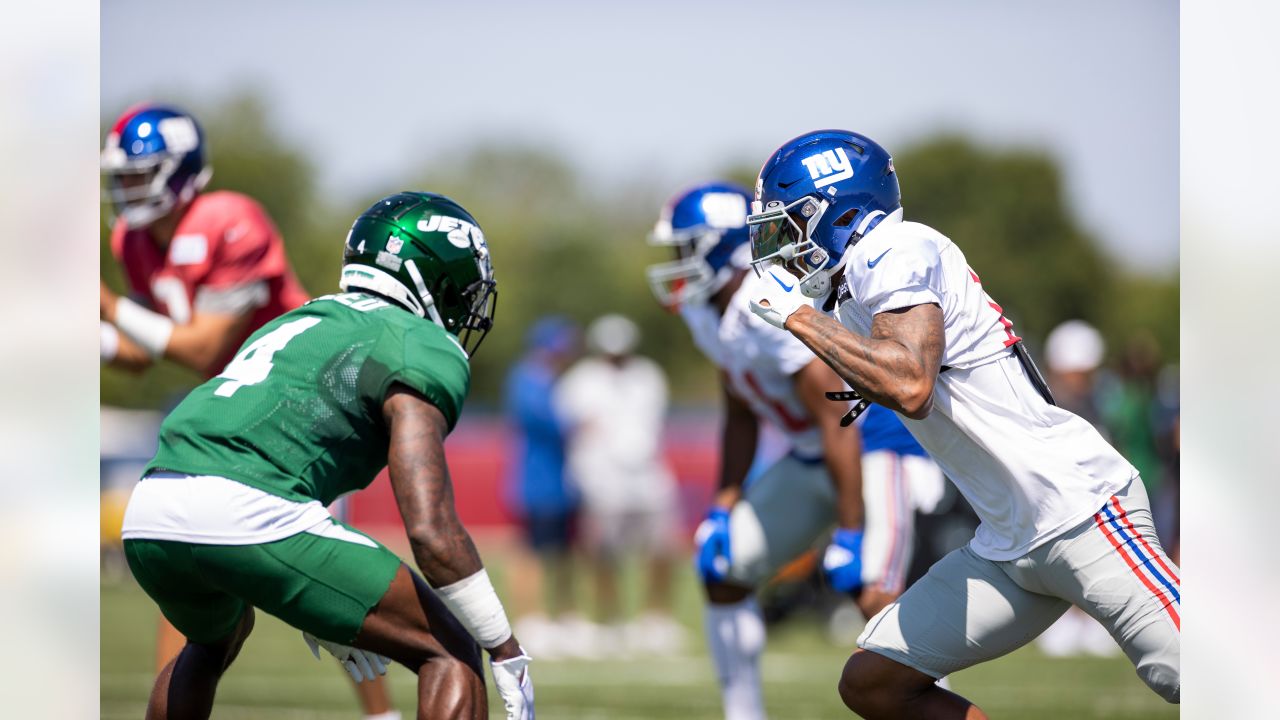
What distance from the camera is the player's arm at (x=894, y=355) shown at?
10.7 feet

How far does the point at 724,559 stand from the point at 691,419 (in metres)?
18.5

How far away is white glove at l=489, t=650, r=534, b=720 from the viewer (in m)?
3.51

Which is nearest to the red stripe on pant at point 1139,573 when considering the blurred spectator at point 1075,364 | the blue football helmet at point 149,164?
the blue football helmet at point 149,164

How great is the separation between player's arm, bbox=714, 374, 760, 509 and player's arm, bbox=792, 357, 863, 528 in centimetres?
68

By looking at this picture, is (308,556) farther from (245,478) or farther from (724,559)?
(724,559)

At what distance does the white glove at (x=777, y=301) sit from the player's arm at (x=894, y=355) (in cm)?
14

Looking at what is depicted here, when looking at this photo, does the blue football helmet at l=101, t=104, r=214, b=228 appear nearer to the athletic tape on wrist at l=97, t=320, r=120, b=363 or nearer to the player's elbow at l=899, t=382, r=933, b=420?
the athletic tape on wrist at l=97, t=320, r=120, b=363

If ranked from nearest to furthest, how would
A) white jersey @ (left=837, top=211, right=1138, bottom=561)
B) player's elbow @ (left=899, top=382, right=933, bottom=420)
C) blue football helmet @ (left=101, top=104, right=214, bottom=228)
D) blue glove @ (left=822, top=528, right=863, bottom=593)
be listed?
1. player's elbow @ (left=899, top=382, right=933, bottom=420)
2. white jersey @ (left=837, top=211, right=1138, bottom=561)
3. blue glove @ (left=822, top=528, right=863, bottom=593)
4. blue football helmet @ (left=101, top=104, right=214, bottom=228)

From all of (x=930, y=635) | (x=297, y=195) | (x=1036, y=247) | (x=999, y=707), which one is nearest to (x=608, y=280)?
(x=297, y=195)

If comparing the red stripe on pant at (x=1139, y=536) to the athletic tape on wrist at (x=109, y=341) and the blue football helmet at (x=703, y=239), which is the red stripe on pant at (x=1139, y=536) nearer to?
the blue football helmet at (x=703, y=239)

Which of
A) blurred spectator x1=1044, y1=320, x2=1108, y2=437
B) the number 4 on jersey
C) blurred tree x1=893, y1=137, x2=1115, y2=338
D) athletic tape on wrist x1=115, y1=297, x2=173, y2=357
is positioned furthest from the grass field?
blurred tree x1=893, y1=137, x2=1115, y2=338

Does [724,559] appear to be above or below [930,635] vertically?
below

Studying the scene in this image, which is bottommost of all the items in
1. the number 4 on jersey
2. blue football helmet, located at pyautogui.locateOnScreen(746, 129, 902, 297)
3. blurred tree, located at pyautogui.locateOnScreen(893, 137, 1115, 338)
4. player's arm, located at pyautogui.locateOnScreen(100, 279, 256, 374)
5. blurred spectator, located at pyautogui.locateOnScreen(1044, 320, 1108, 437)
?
blurred tree, located at pyautogui.locateOnScreen(893, 137, 1115, 338)

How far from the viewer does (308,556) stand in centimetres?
339
